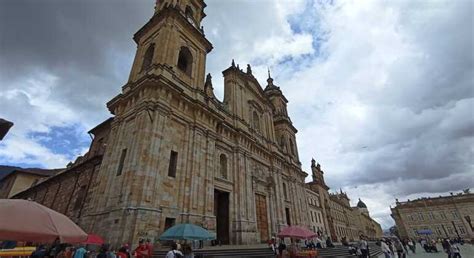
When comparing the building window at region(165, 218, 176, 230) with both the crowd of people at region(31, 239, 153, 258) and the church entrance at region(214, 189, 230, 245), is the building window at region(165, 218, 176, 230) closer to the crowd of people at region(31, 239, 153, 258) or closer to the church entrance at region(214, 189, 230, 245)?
the crowd of people at region(31, 239, 153, 258)

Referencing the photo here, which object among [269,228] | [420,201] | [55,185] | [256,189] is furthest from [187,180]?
[420,201]

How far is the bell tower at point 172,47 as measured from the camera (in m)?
17.8

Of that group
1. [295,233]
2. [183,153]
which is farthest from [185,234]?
[183,153]

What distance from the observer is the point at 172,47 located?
727 inches

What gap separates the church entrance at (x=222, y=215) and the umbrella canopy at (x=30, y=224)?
15.0 meters

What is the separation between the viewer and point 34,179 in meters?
33.2

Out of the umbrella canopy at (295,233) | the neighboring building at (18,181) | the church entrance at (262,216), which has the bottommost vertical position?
the umbrella canopy at (295,233)

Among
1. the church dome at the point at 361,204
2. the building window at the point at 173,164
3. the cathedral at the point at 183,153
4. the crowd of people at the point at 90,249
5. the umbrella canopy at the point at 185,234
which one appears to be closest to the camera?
the crowd of people at the point at 90,249

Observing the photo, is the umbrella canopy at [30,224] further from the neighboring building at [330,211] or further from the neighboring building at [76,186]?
the neighboring building at [330,211]

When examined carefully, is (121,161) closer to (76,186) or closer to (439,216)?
(76,186)

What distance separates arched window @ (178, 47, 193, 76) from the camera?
20625 mm

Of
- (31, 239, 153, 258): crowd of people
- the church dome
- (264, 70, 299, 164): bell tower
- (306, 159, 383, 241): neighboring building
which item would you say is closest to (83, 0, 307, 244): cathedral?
(31, 239, 153, 258): crowd of people

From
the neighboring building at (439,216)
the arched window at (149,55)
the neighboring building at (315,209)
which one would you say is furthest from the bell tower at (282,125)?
the neighboring building at (439,216)

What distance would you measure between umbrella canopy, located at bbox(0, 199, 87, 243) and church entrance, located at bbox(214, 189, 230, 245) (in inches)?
592
